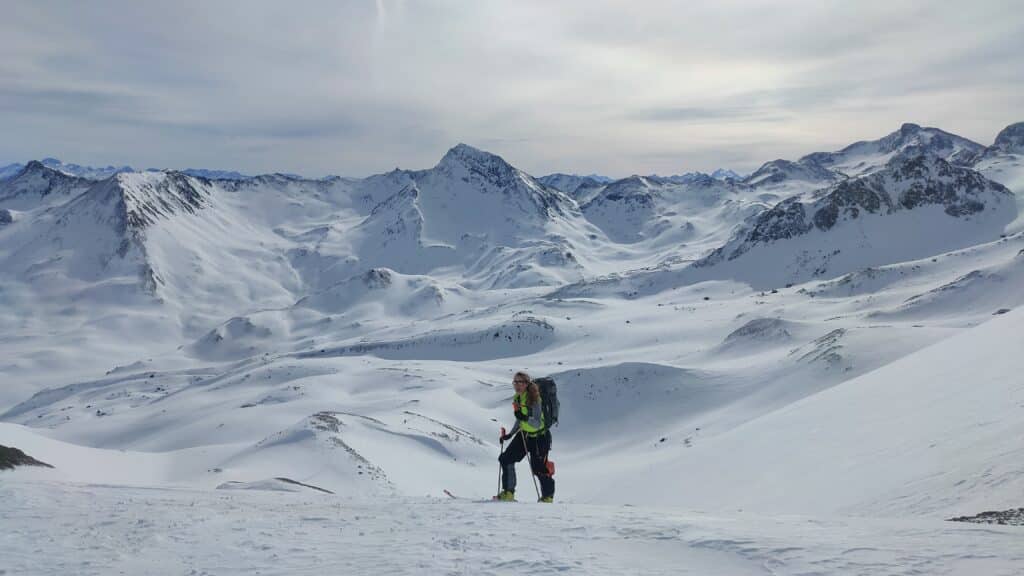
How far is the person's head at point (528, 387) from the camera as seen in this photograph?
13.3 metres

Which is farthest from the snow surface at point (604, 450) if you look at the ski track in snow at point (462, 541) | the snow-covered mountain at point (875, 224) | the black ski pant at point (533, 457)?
the snow-covered mountain at point (875, 224)

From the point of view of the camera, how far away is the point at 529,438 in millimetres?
13672

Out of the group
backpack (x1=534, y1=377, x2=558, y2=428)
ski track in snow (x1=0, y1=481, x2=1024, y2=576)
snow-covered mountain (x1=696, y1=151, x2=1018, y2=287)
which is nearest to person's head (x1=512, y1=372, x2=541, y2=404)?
backpack (x1=534, y1=377, x2=558, y2=428)

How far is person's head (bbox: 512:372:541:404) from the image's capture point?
525 inches

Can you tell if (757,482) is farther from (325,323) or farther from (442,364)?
(325,323)

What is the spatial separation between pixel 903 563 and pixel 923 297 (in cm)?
7675

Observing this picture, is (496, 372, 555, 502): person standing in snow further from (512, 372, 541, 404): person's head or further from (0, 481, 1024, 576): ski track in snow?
(0, 481, 1024, 576): ski track in snow

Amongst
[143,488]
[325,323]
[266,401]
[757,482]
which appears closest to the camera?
[143,488]

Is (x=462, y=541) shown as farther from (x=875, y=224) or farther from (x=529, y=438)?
(x=875, y=224)

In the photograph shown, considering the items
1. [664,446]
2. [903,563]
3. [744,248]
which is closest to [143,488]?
[903,563]

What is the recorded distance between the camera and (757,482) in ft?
55.5

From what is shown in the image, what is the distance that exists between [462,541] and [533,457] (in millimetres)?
4659

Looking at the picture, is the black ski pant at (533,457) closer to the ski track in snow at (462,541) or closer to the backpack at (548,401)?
the backpack at (548,401)

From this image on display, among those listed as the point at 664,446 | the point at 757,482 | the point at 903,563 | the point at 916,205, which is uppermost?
the point at 916,205
